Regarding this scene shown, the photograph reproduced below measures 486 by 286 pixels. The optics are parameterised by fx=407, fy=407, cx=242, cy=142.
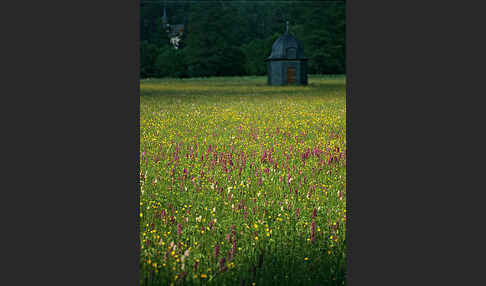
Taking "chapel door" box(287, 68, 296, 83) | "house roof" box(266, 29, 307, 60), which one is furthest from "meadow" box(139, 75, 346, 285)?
"chapel door" box(287, 68, 296, 83)

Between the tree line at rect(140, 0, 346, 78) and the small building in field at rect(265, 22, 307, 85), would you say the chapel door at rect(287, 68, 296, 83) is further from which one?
the tree line at rect(140, 0, 346, 78)

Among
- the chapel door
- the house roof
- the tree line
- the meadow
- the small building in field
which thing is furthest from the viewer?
the chapel door

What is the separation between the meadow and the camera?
432cm

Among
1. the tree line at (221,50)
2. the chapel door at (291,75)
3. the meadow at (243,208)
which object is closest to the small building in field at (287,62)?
the chapel door at (291,75)

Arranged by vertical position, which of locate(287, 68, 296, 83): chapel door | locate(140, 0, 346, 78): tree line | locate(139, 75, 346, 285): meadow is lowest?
locate(139, 75, 346, 285): meadow

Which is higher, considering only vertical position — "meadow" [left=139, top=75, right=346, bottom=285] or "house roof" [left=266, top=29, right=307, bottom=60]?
"house roof" [left=266, top=29, right=307, bottom=60]

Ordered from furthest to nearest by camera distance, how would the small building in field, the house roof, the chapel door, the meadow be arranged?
the chapel door, the small building in field, the house roof, the meadow

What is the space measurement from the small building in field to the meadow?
105 ft

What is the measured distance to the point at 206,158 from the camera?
9.39 m

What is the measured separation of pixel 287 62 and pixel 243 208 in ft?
127

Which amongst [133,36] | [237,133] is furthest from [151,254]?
[237,133]

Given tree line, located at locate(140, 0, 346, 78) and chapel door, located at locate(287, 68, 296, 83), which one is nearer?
tree line, located at locate(140, 0, 346, 78)

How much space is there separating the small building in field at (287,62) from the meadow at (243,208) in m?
31.9

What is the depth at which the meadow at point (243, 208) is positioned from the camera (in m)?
4.32
